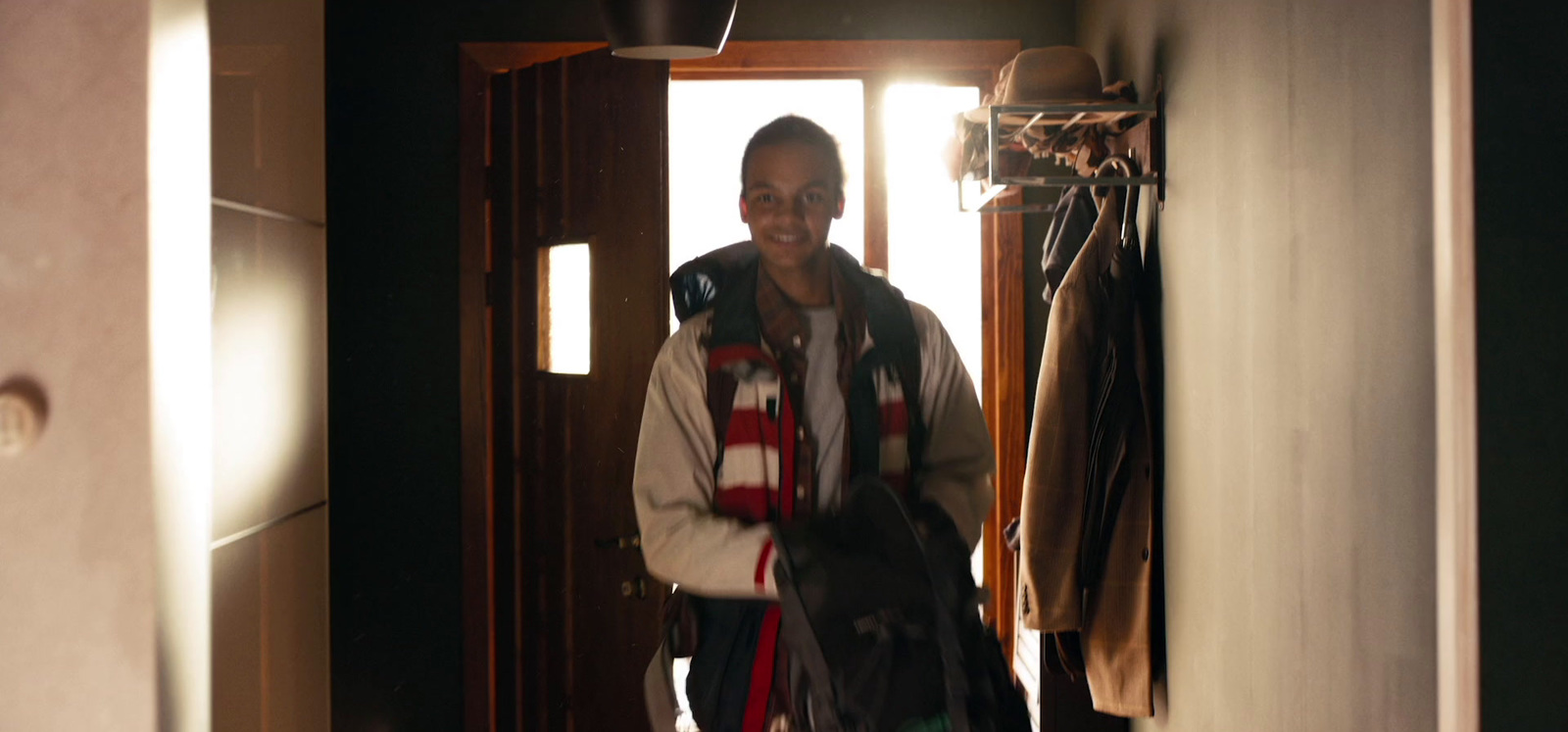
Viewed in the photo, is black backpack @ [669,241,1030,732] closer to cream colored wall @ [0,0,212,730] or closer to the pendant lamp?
the pendant lamp

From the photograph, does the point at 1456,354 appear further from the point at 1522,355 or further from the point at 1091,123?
the point at 1091,123

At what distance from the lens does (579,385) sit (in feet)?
9.36

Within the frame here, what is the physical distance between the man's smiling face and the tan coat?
84 cm

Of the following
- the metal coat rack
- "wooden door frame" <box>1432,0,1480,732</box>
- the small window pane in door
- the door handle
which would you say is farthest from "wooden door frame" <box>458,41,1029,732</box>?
"wooden door frame" <box>1432,0,1480,732</box>

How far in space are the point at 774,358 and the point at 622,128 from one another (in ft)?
3.93

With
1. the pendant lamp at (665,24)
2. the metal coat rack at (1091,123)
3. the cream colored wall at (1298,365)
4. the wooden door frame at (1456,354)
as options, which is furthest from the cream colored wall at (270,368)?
the wooden door frame at (1456,354)

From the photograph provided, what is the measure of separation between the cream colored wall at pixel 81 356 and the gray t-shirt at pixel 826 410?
2.78ft

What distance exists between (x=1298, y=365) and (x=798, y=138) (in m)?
0.81

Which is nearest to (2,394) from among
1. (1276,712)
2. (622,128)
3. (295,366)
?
(295,366)

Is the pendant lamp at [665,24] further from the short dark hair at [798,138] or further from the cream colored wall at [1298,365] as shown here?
the cream colored wall at [1298,365]

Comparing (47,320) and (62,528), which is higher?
(47,320)

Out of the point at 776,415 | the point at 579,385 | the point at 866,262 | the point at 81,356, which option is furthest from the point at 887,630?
the point at 866,262

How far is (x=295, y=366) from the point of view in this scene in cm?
257

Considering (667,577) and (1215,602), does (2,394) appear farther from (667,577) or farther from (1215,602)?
(1215,602)
